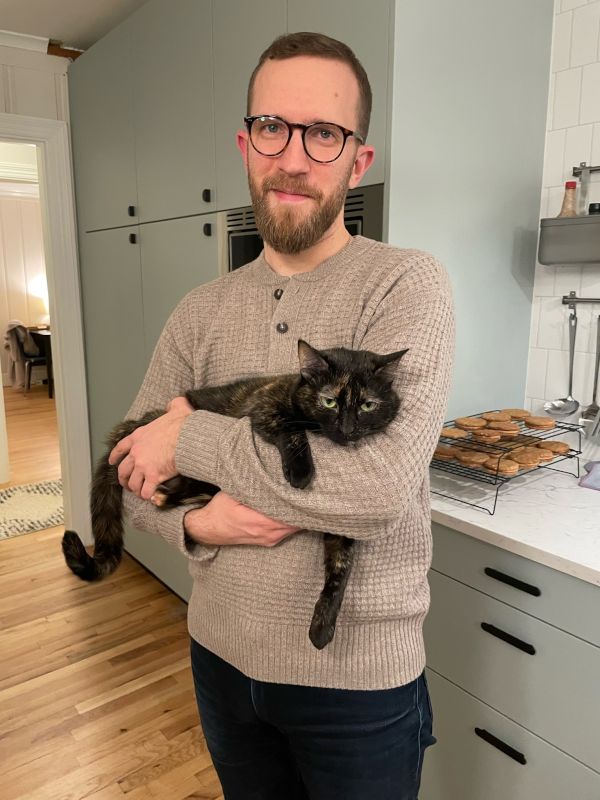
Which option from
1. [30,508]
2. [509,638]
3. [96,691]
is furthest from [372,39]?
[30,508]

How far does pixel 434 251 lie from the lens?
172cm

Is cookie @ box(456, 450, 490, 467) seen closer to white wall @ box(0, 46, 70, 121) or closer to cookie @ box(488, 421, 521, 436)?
cookie @ box(488, 421, 521, 436)

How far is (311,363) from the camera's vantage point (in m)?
0.90

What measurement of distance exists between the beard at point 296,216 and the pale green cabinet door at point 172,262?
1.33 meters

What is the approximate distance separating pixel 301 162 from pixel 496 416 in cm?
112

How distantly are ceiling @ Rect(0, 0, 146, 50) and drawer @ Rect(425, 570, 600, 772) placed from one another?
285 cm

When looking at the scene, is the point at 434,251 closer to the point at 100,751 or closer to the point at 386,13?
the point at 386,13

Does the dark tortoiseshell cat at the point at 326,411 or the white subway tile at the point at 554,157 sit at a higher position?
the white subway tile at the point at 554,157

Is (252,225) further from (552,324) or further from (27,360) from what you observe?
(27,360)

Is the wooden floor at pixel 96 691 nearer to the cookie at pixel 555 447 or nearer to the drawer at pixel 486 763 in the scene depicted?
the drawer at pixel 486 763

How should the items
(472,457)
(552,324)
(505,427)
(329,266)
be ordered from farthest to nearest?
(552,324) < (505,427) < (472,457) < (329,266)

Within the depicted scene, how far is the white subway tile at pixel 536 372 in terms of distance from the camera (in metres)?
2.09

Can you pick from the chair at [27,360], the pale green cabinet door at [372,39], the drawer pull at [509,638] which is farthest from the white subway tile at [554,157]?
the chair at [27,360]

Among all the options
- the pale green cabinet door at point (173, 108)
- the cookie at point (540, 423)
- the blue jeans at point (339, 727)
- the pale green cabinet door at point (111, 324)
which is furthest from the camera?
the pale green cabinet door at point (111, 324)
